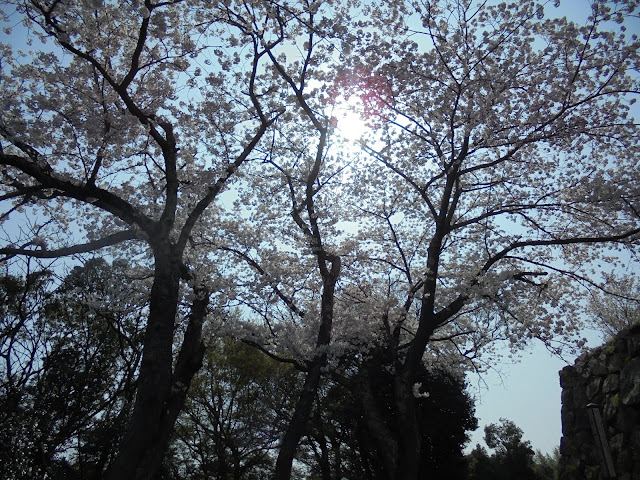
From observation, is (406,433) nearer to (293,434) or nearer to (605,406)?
(293,434)

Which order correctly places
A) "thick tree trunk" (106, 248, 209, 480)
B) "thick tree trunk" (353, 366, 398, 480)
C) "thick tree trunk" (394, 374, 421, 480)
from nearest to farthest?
"thick tree trunk" (106, 248, 209, 480) < "thick tree trunk" (394, 374, 421, 480) < "thick tree trunk" (353, 366, 398, 480)

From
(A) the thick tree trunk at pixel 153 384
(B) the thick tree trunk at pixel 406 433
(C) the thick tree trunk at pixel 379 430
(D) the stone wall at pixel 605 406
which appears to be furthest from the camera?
(C) the thick tree trunk at pixel 379 430

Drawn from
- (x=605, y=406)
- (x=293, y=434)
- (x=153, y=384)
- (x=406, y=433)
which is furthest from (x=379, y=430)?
(x=153, y=384)

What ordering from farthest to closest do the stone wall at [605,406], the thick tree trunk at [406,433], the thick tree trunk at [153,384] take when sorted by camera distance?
the thick tree trunk at [406,433], the stone wall at [605,406], the thick tree trunk at [153,384]

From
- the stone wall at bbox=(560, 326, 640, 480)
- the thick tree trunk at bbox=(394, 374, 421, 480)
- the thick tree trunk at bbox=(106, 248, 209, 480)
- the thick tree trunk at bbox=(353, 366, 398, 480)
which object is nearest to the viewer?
the thick tree trunk at bbox=(106, 248, 209, 480)

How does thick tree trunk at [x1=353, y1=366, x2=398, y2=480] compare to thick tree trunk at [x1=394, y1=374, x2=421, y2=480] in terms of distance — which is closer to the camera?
thick tree trunk at [x1=394, y1=374, x2=421, y2=480]

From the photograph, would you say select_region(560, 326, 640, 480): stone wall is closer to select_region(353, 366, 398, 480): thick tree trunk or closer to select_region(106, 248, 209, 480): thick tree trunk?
select_region(353, 366, 398, 480): thick tree trunk

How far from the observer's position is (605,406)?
770 cm

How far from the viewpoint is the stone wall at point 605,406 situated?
697 centimetres

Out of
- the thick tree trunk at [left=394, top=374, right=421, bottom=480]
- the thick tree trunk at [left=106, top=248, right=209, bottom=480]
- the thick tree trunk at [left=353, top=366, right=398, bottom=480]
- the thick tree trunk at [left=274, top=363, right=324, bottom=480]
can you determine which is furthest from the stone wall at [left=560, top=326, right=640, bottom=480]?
the thick tree trunk at [left=106, top=248, right=209, bottom=480]

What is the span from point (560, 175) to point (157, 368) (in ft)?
30.1

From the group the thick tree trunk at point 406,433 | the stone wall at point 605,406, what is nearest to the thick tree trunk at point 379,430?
the thick tree trunk at point 406,433

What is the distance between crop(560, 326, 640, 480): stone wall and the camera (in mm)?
6973

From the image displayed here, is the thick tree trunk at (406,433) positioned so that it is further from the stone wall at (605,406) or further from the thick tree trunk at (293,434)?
the stone wall at (605,406)
